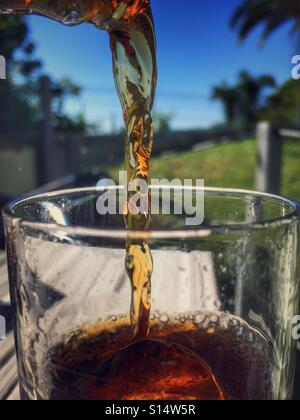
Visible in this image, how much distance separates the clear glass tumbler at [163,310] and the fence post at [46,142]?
2.15 m

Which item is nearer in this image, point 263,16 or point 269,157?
point 269,157

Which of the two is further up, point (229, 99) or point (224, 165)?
point (229, 99)

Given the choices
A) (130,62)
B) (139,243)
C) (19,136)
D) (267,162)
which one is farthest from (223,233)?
(19,136)

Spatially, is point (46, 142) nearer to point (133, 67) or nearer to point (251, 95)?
point (133, 67)

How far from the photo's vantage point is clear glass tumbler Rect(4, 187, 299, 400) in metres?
0.28

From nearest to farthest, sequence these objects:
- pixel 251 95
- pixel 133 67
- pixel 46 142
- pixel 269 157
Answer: pixel 133 67, pixel 269 157, pixel 46 142, pixel 251 95

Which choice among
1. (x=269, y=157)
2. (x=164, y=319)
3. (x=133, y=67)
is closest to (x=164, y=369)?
(x=164, y=319)

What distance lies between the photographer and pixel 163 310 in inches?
13.6

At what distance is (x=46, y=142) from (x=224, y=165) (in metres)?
3.50

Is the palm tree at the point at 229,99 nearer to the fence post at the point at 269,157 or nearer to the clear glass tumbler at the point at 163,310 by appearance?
the fence post at the point at 269,157

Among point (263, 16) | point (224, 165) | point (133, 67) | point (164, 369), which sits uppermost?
point (263, 16)

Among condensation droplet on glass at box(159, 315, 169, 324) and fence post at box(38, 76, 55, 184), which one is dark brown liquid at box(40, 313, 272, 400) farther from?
fence post at box(38, 76, 55, 184)

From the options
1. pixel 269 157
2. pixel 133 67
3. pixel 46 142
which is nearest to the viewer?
pixel 133 67

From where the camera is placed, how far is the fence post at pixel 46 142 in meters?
2.38
